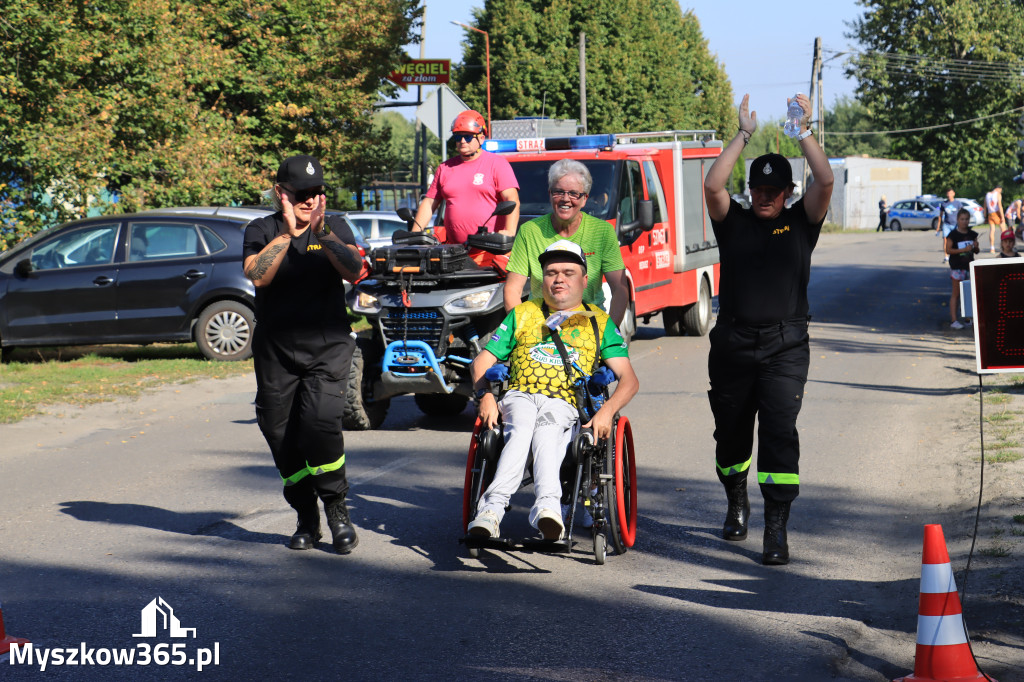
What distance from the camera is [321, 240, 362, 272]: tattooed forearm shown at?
5.79 m

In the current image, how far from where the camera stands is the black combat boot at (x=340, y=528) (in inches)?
243

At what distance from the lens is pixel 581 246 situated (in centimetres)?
676

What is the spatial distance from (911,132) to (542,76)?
111ft

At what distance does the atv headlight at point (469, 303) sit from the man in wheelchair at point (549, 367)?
279 cm

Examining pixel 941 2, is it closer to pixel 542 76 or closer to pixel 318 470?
pixel 542 76

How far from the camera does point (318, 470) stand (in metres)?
6.05

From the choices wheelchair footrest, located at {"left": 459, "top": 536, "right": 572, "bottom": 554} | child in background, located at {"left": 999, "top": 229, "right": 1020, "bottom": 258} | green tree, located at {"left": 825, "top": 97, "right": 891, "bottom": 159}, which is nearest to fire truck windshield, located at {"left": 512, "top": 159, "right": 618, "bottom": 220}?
child in background, located at {"left": 999, "top": 229, "right": 1020, "bottom": 258}

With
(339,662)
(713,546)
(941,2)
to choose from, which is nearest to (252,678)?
(339,662)

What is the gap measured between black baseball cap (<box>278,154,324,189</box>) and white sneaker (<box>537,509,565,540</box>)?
6.41 feet

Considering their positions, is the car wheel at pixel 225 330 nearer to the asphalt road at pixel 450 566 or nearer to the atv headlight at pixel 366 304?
the asphalt road at pixel 450 566

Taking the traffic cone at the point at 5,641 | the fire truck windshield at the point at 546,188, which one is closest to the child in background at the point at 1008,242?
the fire truck windshield at the point at 546,188

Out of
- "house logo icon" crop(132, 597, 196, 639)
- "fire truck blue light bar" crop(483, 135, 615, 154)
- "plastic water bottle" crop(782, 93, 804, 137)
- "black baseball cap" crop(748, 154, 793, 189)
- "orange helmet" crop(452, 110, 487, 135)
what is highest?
"fire truck blue light bar" crop(483, 135, 615, 154)

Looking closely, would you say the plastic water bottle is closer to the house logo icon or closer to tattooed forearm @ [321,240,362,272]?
tattooed forearm @ [321,240,362,272]

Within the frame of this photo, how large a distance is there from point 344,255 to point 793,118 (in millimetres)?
2242
